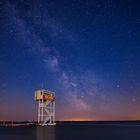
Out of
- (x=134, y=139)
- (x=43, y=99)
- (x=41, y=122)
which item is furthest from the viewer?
(x=41, y=122)

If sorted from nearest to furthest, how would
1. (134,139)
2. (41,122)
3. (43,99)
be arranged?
1. (134,139)
2. (43,99)
3. (41,122)

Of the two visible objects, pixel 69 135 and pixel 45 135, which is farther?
pixel 69 135

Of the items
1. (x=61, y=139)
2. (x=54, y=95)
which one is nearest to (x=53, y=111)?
(x=54, y=95)

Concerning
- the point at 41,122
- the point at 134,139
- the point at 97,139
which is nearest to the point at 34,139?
the point at 97,139

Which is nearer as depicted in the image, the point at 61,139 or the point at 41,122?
the point at 61,139

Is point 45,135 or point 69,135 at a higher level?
point 45,135

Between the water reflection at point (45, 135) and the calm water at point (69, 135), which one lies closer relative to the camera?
the water reflection at point (45, 135)

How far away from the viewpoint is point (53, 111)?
127750mm

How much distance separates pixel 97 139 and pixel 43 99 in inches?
2436

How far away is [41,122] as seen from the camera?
137500mm

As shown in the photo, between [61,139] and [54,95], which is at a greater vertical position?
[54,95]

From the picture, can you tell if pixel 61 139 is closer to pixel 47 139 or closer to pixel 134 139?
pixel 47 139

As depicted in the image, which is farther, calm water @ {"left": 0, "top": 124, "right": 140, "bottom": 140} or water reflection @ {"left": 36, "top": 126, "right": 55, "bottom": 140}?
calm water @ {"left": 0, "top": 124, "right": 140, "bottom": 140}

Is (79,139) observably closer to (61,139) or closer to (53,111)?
(61,139)
